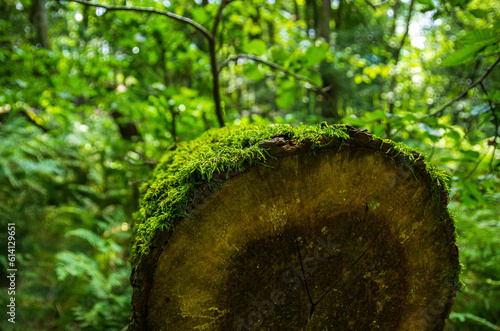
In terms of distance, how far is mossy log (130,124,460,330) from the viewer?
0.95 m

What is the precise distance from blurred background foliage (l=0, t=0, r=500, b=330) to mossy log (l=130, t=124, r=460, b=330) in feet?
2.09

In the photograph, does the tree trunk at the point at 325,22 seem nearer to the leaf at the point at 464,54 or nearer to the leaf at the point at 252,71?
the leaf at the point at 252,71

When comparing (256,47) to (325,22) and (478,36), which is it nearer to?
(478,36)

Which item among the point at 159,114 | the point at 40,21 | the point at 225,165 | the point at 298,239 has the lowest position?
the point at 298,239

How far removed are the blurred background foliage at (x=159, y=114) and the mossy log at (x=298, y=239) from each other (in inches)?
25.0

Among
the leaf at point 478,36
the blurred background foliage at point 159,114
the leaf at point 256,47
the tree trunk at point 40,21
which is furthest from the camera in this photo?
the tree trunk at point 40,21

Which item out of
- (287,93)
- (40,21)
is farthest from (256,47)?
(40,21)

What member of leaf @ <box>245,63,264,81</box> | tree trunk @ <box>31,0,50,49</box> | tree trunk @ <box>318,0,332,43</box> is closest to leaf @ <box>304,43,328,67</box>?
leaf @ <box>245,63,264,81</box>

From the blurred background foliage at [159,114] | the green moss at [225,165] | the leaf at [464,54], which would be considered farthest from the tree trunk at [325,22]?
the green moss at [225,165]

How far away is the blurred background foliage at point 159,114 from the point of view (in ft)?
6.70

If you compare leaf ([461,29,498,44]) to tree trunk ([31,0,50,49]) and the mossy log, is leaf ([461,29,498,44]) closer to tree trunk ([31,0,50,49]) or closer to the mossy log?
the mossy log

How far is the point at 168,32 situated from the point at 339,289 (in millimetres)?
→ 3150

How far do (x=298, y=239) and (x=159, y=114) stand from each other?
2179 mm

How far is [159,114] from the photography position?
2.79m
